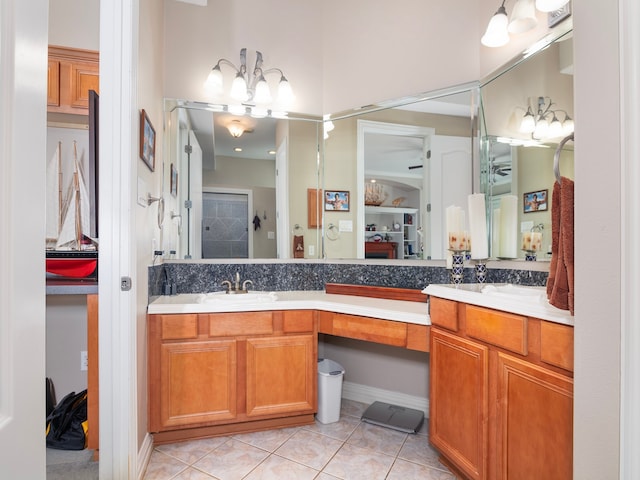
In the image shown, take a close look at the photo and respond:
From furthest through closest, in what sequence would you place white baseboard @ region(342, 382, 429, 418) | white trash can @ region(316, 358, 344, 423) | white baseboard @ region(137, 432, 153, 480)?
white baseboard @ region(342, 382, 429, 418), white trash can @ region(316, 358, 344, 423), white baseboard @ region(137, 432, 153, 480)

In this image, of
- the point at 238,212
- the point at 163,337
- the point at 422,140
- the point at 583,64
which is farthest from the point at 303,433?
the point at 583,64

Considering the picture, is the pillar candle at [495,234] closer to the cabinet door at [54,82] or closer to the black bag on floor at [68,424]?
the black bag on floor at [68,424]

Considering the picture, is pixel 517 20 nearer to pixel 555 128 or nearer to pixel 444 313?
pixel 555 128

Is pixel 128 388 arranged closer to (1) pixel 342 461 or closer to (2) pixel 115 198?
(2) pixel 115 198

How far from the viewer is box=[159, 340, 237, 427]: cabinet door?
6.75 feet

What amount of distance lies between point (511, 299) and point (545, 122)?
97cm

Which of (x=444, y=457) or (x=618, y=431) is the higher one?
(x=618, y=431)

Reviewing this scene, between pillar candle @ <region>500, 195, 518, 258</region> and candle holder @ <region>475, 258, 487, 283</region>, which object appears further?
candle holder @ <region>475, 258, 487, 283</region>

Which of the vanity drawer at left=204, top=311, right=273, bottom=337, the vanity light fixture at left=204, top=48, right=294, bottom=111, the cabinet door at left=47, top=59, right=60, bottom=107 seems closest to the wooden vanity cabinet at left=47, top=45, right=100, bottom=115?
the cabinet door at left=47, top=59, right=60, bottom=107

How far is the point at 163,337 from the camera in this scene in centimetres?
206

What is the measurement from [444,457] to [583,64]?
6.06 feet

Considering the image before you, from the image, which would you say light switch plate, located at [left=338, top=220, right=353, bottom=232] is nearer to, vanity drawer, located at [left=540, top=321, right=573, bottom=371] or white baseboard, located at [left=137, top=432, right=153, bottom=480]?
vanity drawer, located at [left=540, top=321, right=573, bottom=371]

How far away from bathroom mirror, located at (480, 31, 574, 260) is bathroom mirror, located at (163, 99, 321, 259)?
4.03ft

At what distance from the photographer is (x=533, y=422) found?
1311mm
